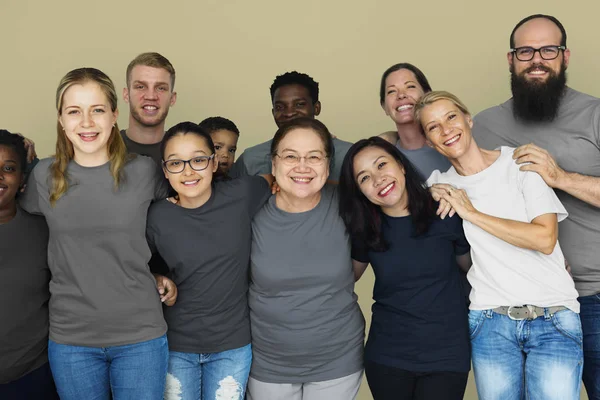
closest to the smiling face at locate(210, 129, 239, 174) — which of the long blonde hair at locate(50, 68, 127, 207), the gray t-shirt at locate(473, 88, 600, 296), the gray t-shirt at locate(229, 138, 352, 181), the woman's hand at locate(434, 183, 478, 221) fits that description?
the gray t-shirt at locate(229, 138, 352, 181)

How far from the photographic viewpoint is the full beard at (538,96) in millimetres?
2766

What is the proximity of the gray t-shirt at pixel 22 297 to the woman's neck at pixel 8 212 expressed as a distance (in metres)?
0.02

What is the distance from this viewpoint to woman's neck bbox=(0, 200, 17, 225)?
244 centimetres

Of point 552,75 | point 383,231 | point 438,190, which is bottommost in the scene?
point 383,231

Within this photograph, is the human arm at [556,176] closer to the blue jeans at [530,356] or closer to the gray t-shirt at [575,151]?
the gray t-shirt at [575,151]

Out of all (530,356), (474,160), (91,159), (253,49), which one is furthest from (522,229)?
(253,49)

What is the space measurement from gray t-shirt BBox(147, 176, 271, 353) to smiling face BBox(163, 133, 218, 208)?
5 cm

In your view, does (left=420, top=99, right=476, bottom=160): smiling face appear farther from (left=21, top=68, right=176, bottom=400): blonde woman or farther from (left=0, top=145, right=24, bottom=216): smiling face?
(left=0, top=145, right=24, bottom=216): smiling face

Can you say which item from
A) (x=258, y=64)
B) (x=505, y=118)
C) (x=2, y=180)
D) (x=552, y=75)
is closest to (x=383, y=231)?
(x=505, y=118)

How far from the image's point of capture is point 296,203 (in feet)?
8.55

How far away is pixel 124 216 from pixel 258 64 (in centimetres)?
230

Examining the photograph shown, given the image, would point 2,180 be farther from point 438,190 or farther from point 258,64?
point 258,64

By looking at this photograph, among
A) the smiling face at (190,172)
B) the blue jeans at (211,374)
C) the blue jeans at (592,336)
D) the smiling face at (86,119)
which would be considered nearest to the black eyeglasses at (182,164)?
the smiling face at (190,172)

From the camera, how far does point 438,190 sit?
8.21 ft
